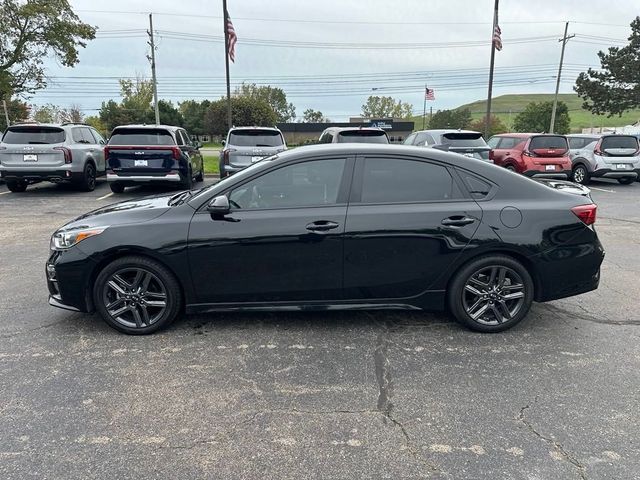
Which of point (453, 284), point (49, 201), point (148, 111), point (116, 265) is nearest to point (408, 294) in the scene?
point (453, 284)

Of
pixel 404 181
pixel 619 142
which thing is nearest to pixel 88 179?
pixel 404 181

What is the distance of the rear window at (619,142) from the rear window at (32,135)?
595 inches

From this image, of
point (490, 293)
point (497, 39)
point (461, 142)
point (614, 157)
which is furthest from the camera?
point (497, 39)

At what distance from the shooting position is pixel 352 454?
2570 mm

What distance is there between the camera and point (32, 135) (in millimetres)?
11203

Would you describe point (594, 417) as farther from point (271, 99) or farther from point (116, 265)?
point (271, 99)

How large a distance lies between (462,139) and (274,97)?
322ft

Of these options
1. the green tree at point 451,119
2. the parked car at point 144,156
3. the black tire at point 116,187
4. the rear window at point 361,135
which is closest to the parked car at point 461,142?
the rear window at point 361,135

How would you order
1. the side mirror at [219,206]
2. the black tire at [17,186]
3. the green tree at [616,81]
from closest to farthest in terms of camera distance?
the side mirror at [219,206] → the black tire at [17,186] → the green tree at [616,81]

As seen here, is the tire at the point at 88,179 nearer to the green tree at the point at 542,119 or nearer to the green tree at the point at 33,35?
the green tree at the point at 33,35

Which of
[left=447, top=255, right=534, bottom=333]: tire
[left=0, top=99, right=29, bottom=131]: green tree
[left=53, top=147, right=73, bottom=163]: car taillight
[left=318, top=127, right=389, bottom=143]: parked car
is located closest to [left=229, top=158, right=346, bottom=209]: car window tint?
[left=447, top=255, right=534, bottom=333]: tire

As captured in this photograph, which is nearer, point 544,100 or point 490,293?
point 490,293

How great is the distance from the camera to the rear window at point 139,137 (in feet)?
36.5

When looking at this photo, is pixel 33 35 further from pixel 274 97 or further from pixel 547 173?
pixel 274 97
